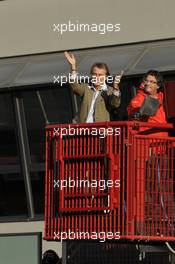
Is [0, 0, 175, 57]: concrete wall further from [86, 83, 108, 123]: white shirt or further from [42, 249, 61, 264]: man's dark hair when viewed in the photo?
[86, 83, 108, 123]: white shirt

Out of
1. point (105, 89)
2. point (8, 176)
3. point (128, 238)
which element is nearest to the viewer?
point (128, 238)

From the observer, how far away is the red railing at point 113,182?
952cm

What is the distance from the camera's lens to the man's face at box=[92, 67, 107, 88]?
10008mm

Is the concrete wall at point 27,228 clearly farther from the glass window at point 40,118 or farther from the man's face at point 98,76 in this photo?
the man's face at point 98,76

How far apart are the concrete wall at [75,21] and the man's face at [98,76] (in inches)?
178

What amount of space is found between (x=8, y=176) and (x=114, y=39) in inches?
107

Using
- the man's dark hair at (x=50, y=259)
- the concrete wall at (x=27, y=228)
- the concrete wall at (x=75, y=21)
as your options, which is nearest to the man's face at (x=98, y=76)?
the man's dark hair at (x=50, y=259)

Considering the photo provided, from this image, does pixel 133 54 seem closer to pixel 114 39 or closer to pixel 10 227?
pixel 114 39

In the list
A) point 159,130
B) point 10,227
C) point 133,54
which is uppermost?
point 133,54

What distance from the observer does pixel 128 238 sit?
9.40 m

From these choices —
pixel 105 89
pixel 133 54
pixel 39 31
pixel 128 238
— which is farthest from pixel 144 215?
pixel 39 31

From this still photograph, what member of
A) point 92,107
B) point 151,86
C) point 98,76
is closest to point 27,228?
point 92,107

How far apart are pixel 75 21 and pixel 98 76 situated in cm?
547

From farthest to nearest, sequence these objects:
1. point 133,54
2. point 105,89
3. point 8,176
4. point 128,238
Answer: point 8,176 → point 133,54 → point 105,89 → point 128,238
